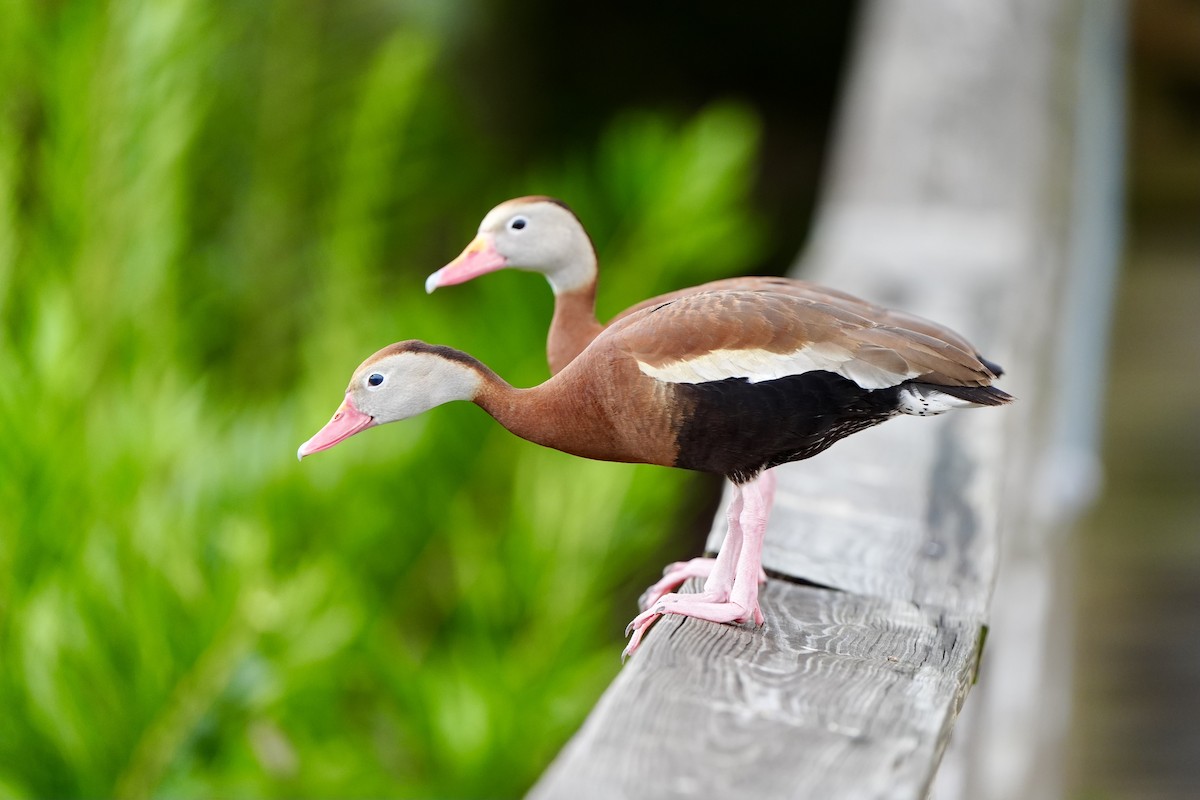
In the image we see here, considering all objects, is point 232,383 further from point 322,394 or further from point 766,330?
point 766,330

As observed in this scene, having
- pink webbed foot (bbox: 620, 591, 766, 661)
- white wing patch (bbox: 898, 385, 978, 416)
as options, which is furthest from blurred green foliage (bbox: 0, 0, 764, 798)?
white wing patch (bbox: 898, 385, 978, 416)

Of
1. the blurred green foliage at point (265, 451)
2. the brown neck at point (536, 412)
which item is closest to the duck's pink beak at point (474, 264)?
the brown neck at point (536, 412)

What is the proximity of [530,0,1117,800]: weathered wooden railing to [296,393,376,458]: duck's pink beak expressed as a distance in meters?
0.32

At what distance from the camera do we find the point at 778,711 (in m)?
1.06

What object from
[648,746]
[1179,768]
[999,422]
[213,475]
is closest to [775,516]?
[999,422]

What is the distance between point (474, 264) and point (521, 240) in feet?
0.17

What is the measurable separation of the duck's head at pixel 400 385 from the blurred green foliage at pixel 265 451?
1.07m

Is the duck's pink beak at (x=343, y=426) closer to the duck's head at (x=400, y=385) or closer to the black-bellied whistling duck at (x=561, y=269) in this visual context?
the duck's head at (x=400, y=385)

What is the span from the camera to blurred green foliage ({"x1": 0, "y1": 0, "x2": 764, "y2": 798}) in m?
2.08

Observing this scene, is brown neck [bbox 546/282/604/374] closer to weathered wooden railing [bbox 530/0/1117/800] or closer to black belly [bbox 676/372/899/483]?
black belly [bbox 676/372/899/483]

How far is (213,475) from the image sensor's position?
8.24 ft

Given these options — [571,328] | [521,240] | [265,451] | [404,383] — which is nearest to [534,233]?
[521,240]

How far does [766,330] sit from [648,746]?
0.38m

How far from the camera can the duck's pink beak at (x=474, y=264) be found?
1.17 metres
